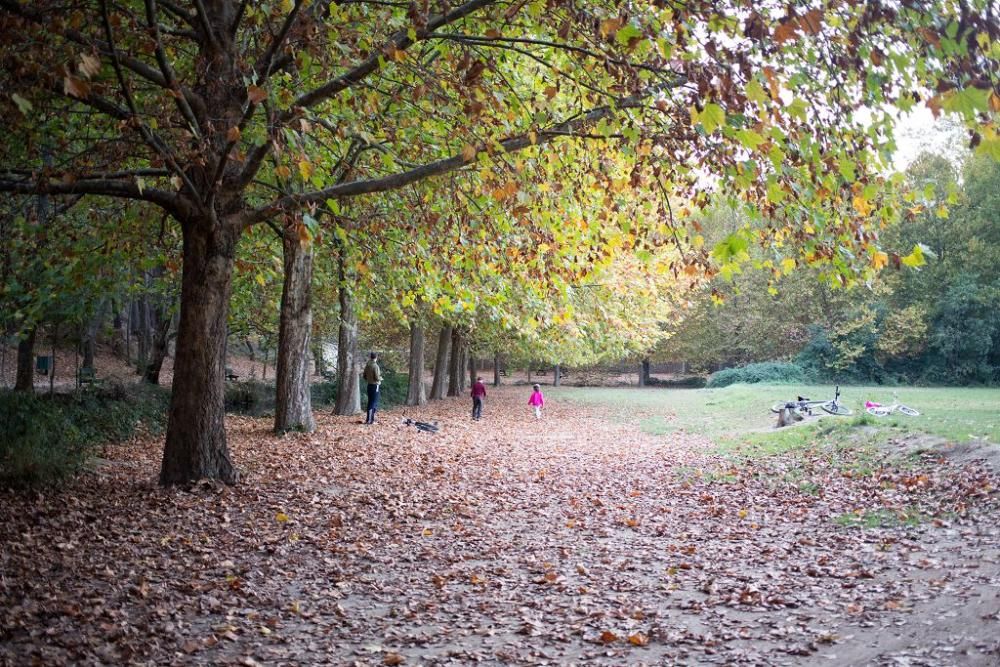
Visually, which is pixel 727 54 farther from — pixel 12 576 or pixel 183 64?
pixel 183 64

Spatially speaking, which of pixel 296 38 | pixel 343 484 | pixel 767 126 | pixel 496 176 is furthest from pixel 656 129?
pixel 343 484

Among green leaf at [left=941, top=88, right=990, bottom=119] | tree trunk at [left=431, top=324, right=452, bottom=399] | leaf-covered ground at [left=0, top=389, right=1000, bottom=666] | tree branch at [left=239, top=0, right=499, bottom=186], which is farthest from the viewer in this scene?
tree trunk at [left=431, top=324, right=452, bottom=399]

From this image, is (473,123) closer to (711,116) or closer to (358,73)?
(358,73)

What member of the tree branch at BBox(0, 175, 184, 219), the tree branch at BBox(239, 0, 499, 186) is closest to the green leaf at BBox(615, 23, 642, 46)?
the tree branch at BBox(239, 0, 499, 186)

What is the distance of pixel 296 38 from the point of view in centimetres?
819

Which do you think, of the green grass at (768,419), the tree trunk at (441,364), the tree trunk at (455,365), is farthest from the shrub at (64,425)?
the tree trunk at (455,365)

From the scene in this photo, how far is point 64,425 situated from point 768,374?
3835 centimetres

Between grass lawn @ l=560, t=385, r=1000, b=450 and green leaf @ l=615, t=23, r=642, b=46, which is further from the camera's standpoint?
grass lawn @ l=560, t=385, r=1000, b=450

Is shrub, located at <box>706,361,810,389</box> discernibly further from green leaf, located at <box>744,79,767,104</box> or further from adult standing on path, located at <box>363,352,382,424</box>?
green leaf, located at <box>744,79,767,104</box>

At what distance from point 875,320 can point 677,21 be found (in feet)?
138

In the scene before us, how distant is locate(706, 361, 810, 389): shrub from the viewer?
43469 millimetres

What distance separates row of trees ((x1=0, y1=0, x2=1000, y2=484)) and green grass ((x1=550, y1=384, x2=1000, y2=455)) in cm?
674

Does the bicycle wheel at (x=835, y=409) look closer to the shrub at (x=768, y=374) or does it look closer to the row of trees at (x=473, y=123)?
the row of trees at (x=473, y=123)

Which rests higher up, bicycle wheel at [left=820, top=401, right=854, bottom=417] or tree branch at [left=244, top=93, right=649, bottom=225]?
tree branch at [left=244, top=93, right=649, bottom=225]
